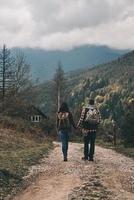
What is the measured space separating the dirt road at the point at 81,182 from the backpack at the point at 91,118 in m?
1.90

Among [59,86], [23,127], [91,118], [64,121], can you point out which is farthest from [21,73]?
[91,118]

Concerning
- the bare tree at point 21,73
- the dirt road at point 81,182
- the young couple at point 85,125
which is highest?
the bare tree at point 21,73

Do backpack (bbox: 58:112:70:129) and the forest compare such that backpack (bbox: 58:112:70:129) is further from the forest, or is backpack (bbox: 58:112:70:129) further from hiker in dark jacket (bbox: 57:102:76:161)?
the forest

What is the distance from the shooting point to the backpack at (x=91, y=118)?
23.2 m

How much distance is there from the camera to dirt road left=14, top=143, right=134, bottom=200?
47.5 ft

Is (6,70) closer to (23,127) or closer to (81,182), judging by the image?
(23,127)

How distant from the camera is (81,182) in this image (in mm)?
16531

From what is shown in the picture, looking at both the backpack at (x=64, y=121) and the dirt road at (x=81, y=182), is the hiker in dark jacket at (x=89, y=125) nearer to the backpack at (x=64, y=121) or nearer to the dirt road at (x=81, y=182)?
the backpack at (x=64, y=121)

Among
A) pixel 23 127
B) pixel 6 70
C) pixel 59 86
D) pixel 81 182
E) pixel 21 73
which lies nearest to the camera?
pixel 81 182

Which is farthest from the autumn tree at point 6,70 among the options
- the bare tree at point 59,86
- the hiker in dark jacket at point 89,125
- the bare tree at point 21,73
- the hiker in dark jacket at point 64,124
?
the hiker in dark jacket at point 89,125

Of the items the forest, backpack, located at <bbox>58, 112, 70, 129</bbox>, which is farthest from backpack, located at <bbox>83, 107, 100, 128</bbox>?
the forest

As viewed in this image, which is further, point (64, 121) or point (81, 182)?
point (64, 121)

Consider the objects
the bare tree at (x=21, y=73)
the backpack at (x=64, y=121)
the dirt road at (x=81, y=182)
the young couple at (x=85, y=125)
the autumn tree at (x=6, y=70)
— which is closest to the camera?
the dirt road at (x=81, y=182)

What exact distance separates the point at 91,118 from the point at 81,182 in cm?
704
